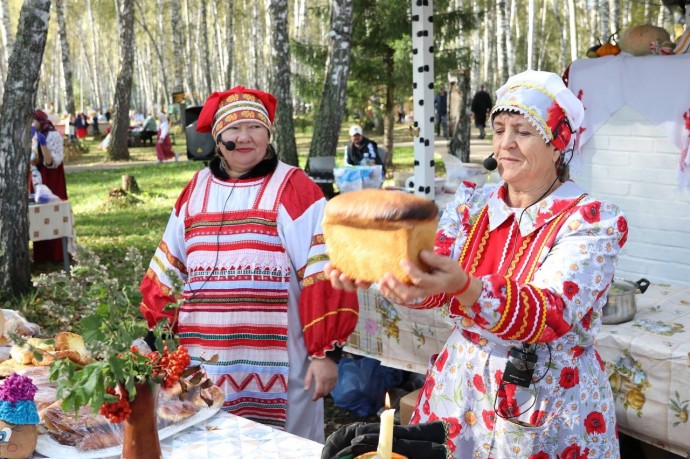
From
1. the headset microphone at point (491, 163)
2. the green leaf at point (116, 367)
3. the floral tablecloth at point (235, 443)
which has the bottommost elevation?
the floral tablecloth at point (235, 443)

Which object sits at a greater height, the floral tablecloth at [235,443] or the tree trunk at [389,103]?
the tree trunk at [389,103]

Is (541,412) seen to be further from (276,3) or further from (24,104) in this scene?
(276,3)

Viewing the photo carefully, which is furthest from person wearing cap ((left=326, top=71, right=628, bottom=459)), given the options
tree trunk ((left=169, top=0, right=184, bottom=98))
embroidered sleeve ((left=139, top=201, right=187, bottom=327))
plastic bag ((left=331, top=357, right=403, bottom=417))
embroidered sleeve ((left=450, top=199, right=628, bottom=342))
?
tree trunk ((left=169, top=0, right=184, bottom=98))

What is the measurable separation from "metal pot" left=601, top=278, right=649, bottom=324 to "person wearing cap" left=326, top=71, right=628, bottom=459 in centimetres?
117

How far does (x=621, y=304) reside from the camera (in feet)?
10.3

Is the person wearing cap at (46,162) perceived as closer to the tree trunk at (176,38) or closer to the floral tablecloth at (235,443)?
the floral tablecloth at (235,443)

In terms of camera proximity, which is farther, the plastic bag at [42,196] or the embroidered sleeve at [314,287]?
the plastic bag at [42,196]

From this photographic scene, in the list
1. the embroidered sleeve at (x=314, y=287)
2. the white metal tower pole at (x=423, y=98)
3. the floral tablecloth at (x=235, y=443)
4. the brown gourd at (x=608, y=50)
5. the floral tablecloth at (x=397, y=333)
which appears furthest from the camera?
the white metal tower pole at (x=423, y=98)

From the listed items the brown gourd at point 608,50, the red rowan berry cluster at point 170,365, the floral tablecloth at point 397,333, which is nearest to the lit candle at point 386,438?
the red rowan berry cluster at point 170,365

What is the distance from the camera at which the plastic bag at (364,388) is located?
438 cm

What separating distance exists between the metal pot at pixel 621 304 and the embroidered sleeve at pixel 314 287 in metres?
1.23

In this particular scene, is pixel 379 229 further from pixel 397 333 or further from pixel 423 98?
pixel 423 98

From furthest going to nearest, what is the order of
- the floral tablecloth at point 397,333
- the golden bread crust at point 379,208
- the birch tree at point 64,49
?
the birch tree at point 64,49
the floral tablecloth at point 397,333
the golden bread crust at point 379,208

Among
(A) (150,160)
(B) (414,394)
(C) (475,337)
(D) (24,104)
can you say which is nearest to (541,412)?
(C) (475,337)
